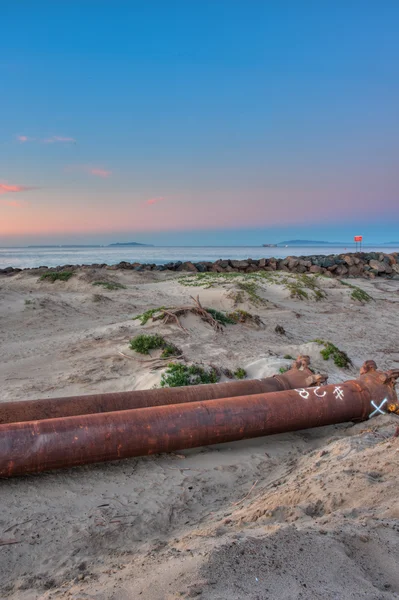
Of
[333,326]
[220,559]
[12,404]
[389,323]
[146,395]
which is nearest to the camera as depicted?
[220,559]

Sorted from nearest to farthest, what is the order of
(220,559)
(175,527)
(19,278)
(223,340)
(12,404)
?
(220,559)
(175,527)
(12,404)
(223,340)
(19,278)

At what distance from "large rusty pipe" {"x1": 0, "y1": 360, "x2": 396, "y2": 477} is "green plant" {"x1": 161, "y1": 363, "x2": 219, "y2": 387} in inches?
67.4

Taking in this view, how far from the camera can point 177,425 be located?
358 cm

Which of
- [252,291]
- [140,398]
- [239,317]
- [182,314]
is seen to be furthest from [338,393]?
[252,291]

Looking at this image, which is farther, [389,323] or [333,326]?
[389,323]

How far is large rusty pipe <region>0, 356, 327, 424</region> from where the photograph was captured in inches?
151

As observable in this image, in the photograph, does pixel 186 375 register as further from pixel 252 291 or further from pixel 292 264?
pixel 292 264

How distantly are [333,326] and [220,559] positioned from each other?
930cm

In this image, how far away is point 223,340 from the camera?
7812 mm

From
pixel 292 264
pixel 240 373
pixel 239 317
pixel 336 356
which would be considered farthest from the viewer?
pixel 292 264

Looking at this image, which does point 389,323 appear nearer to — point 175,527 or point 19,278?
point 175,527

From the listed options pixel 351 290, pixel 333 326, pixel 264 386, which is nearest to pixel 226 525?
pixel 264 386

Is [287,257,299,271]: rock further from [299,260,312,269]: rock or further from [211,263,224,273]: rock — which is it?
[211,263,224,273]: rock

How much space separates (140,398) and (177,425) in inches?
30.5
